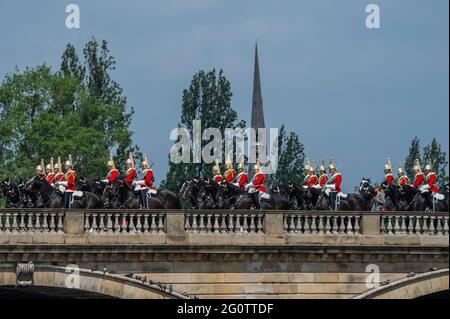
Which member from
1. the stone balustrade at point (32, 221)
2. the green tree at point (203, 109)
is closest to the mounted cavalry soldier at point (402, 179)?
the stone balustrade at point (32, 221)

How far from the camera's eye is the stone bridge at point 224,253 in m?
69.5

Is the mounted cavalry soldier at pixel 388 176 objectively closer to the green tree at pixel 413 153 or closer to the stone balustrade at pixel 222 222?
the stone balustrade at pixel 222 222

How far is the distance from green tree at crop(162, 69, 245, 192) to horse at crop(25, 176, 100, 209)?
3990cm

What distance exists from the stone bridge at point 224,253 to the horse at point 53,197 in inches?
113

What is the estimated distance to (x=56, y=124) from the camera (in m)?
103

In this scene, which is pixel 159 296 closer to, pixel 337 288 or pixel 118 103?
pixel 337 288

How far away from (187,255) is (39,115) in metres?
34.2

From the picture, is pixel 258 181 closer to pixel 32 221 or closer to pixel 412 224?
pixel 412 224

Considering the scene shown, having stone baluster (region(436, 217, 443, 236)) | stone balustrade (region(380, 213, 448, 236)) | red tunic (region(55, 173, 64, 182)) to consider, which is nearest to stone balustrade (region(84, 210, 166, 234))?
red tunic (region(55, 173, 64, 182))

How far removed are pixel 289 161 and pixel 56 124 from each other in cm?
2450

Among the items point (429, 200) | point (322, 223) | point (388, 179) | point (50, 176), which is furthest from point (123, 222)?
point (388, 179)

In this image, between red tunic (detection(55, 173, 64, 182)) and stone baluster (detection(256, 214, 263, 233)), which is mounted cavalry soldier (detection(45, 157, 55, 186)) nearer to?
red tunic (detection(55, 173, 64, 182))

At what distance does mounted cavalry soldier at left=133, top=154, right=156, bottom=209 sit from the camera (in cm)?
7469
